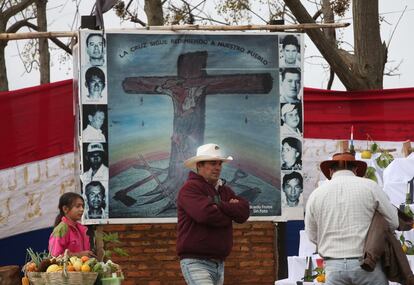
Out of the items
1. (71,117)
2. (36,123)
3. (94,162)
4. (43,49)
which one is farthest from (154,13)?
(94,162)

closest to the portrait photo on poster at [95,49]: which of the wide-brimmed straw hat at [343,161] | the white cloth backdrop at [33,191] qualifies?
the white cloth backdrop at [33,191]

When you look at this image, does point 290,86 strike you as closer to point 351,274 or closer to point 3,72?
point 351,274

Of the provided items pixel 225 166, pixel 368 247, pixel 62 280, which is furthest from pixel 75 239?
pixel 225 166

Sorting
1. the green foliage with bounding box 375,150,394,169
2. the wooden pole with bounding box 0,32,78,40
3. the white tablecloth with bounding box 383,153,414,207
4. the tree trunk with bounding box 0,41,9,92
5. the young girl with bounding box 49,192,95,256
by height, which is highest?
the tree trunk with bounding box 0,41,9,92

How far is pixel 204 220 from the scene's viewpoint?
432 inches

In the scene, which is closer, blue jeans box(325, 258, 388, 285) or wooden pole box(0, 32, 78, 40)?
blue jeans box(325, 258, 388, 285)

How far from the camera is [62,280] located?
34.2 ft

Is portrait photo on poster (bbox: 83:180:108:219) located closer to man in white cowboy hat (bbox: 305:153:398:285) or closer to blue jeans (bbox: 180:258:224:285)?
blue jeans (bbox: 180:258:224:285)

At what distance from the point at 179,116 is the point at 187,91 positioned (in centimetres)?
32

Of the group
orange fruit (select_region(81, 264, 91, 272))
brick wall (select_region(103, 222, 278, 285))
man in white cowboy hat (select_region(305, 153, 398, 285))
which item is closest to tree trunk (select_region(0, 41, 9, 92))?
brick wall (select_region(103, 222, 278, 285))

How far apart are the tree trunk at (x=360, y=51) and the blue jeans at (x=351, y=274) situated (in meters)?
9.12

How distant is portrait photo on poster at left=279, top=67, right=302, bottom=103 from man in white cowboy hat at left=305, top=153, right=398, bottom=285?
17.7 ft

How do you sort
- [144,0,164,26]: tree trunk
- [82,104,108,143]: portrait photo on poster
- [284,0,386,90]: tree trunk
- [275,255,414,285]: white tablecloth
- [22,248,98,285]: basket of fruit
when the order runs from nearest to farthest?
[22,248,98,285]: basket of fruit, [275,255,414,285]: white tablecloth, [82,104,108,143]: portrait photo on poster, [284,0,386,90]: tree trunk, [144,0,164,26]: tree trunk

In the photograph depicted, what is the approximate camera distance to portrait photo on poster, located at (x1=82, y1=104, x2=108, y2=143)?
15.2 m
